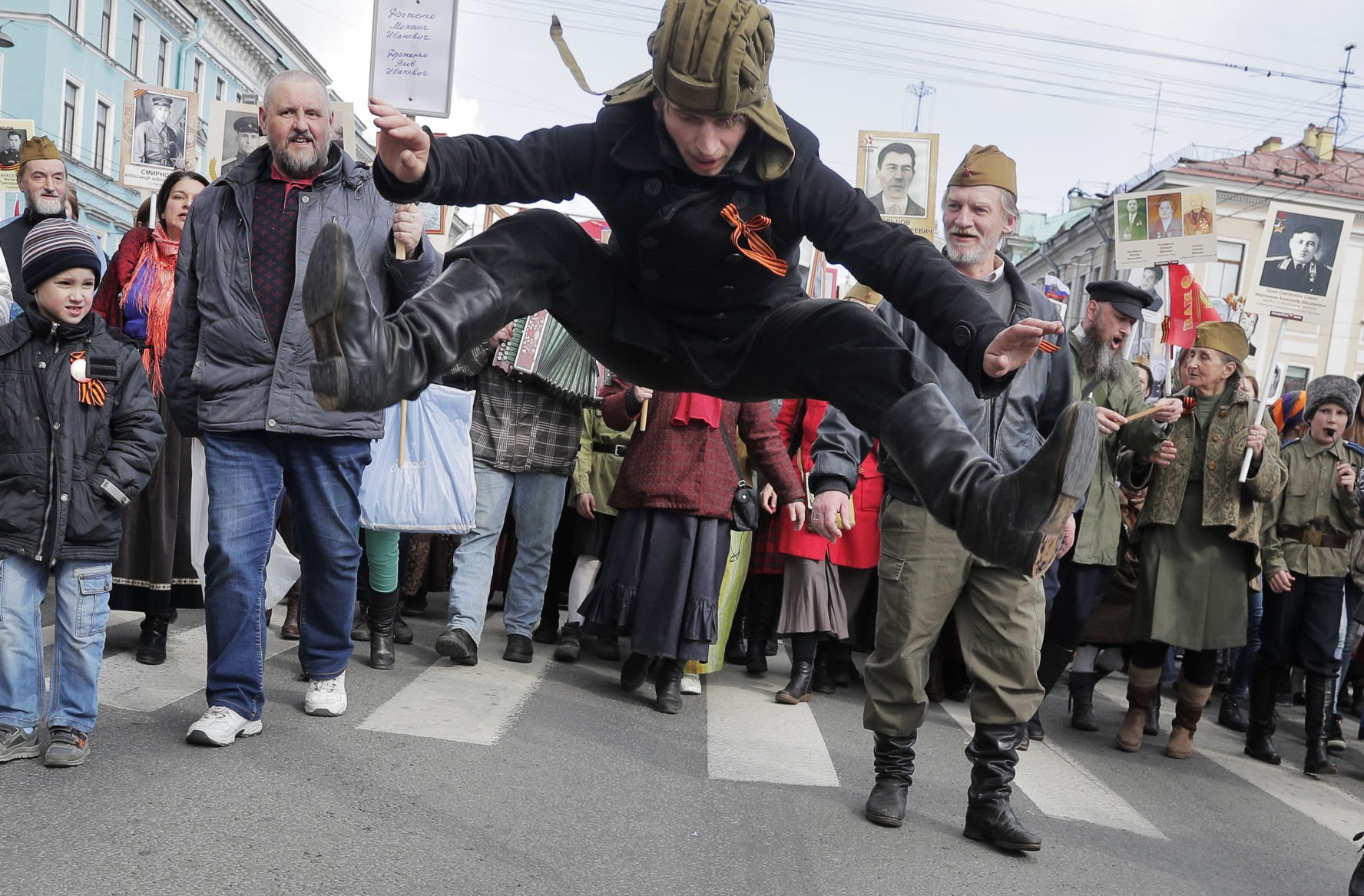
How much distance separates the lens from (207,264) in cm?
510

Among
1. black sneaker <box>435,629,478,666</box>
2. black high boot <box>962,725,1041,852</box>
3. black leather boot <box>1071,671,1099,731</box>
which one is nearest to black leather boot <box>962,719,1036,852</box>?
black high boot <box>962,725,1041,852</box>

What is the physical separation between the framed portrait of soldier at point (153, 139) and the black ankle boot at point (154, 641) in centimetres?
415

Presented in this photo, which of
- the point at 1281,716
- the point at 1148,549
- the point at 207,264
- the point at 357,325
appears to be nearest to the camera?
the point at 357,325

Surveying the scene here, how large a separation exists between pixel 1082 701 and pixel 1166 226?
485 cm

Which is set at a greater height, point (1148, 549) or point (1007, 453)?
point (1007, 453)

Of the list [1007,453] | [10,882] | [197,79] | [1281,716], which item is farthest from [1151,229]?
[197,79]

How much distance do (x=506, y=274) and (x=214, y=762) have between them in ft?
7.63

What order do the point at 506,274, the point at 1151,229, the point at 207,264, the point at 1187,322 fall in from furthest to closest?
the point at 1151,229, the point at 1187,322, the point at 207,264, the point at 506,274

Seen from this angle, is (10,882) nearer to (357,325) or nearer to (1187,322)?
(357,325)

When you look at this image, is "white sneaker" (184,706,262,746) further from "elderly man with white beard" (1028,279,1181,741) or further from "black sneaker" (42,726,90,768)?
"elderly man with white beard" (1028,279,1181,741)

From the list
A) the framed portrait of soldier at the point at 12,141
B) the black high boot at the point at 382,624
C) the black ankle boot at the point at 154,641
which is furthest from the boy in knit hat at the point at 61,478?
the framed portrait of soldier at the point at 12,141

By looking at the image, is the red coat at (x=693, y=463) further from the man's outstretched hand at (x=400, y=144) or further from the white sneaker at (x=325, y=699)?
the man's outstretched hand at (x=400, y=144)

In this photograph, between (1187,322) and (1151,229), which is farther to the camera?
(1151,229)

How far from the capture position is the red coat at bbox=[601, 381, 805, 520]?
708 centimetres
